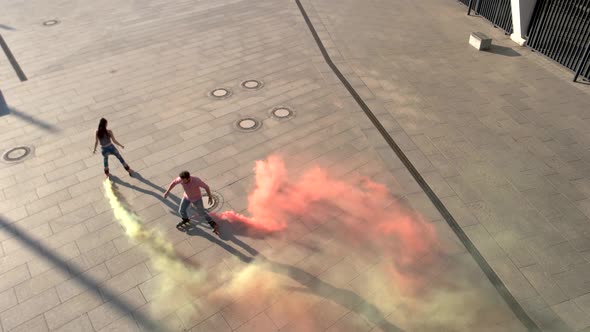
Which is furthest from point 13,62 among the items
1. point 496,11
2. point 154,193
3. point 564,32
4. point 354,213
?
point 564,32

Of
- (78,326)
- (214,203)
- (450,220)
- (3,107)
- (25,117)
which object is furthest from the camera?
(3,107)

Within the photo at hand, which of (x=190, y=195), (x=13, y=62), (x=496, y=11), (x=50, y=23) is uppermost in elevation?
(x=496, y=11)

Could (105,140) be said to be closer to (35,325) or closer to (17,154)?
(17,154)

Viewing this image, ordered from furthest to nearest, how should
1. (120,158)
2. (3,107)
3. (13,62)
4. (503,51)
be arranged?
(13,62) < (503,51) < (3,107) < (120,158)

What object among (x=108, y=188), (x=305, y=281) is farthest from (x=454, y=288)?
(x=108, y=188)

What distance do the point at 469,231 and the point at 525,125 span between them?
197 inches

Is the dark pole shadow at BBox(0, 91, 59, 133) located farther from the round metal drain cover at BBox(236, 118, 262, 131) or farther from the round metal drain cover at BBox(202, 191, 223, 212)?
the round metal drain cover at BBox(202, 191, 223, 212)

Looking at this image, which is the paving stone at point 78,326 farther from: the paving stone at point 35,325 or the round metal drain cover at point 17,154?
the round metal drain cover at point 17,154

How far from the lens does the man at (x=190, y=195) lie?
26.6 feet

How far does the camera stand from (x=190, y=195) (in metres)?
8.37

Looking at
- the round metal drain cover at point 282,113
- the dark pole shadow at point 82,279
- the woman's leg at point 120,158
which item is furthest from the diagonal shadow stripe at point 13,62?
the round metal drain cover at point 282,113

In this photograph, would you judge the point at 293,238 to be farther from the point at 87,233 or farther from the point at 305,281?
the point at 87,233

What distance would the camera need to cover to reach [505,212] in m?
8.94

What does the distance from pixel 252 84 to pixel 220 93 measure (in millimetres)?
1259
